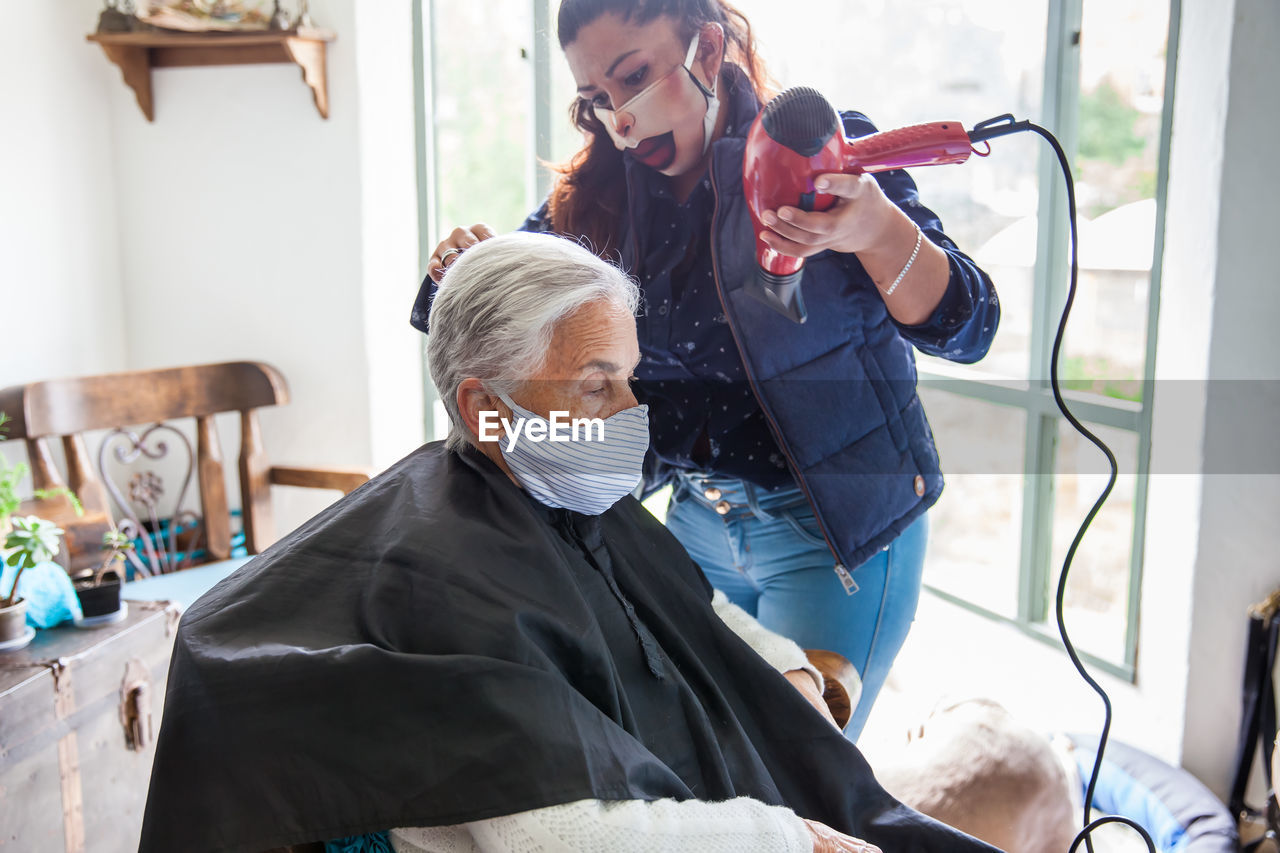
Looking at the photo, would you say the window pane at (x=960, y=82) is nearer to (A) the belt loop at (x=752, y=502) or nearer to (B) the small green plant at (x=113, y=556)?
(A) the belt loop at (x=752, y=502)

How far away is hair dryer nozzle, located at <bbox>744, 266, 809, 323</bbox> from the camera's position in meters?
1.26

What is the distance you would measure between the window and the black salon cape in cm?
138

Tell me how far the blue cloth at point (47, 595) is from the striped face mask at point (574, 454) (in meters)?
1.51

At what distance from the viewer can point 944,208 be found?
320 centimetres

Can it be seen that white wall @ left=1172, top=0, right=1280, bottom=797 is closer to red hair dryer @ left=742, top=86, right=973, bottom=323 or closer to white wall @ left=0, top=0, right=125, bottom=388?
red hair dryer @ left=742, top=86, right=973, bottom=323

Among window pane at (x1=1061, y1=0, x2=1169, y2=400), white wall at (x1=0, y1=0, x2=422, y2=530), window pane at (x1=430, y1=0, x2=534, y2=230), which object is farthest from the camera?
window pane at (x1=430, y1=0, x2=534, y2=230)

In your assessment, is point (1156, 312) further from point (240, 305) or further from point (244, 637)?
point (240, 305)

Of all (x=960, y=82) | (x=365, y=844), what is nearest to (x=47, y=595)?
(x=365, y=844)

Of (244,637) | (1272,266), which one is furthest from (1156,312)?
(244,637)

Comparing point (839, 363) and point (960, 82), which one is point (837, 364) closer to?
point (839, 363)

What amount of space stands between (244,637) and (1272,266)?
79.6 inches

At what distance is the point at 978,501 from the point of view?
3.21 metres

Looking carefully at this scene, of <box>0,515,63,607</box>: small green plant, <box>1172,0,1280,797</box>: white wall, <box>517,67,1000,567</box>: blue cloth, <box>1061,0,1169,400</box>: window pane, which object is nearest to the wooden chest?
<box>0,515,63,607</box>: small green plant

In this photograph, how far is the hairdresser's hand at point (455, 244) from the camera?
1.35 m
